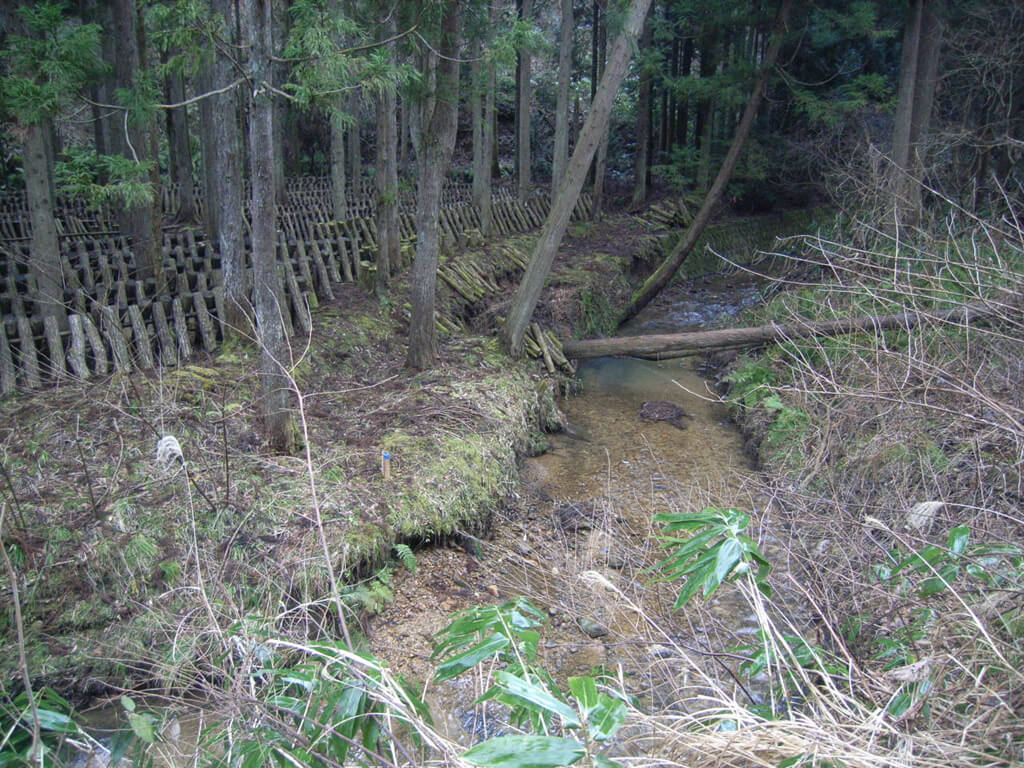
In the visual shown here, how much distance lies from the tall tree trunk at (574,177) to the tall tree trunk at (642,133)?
9942 mm

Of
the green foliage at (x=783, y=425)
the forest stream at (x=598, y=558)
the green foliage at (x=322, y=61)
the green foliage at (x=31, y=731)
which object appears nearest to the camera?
the green foliage at (x=31, y=731)

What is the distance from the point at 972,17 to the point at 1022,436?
12.2 meters

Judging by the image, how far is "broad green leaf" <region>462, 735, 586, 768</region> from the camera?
1.52 m

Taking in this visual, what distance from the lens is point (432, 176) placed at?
25.9 feet

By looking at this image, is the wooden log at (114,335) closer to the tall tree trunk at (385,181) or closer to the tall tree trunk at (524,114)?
the tall tree trunk at (385,181)

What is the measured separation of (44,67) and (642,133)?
16018 mm

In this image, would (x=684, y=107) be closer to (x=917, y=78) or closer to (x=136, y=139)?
(x=917, y=78)

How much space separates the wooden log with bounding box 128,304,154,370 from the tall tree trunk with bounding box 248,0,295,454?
1.76 metres

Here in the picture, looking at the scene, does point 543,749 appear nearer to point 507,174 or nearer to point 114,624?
point 114,624

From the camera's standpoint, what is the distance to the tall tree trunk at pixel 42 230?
6586mm

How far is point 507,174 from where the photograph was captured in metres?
26.3

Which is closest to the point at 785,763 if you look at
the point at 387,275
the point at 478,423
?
the point at 478,423

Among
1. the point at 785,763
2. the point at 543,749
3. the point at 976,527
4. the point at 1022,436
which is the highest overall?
the point at 1022,436

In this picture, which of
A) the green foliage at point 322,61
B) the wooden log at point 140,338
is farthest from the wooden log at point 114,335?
the green foliage at point 322,61
